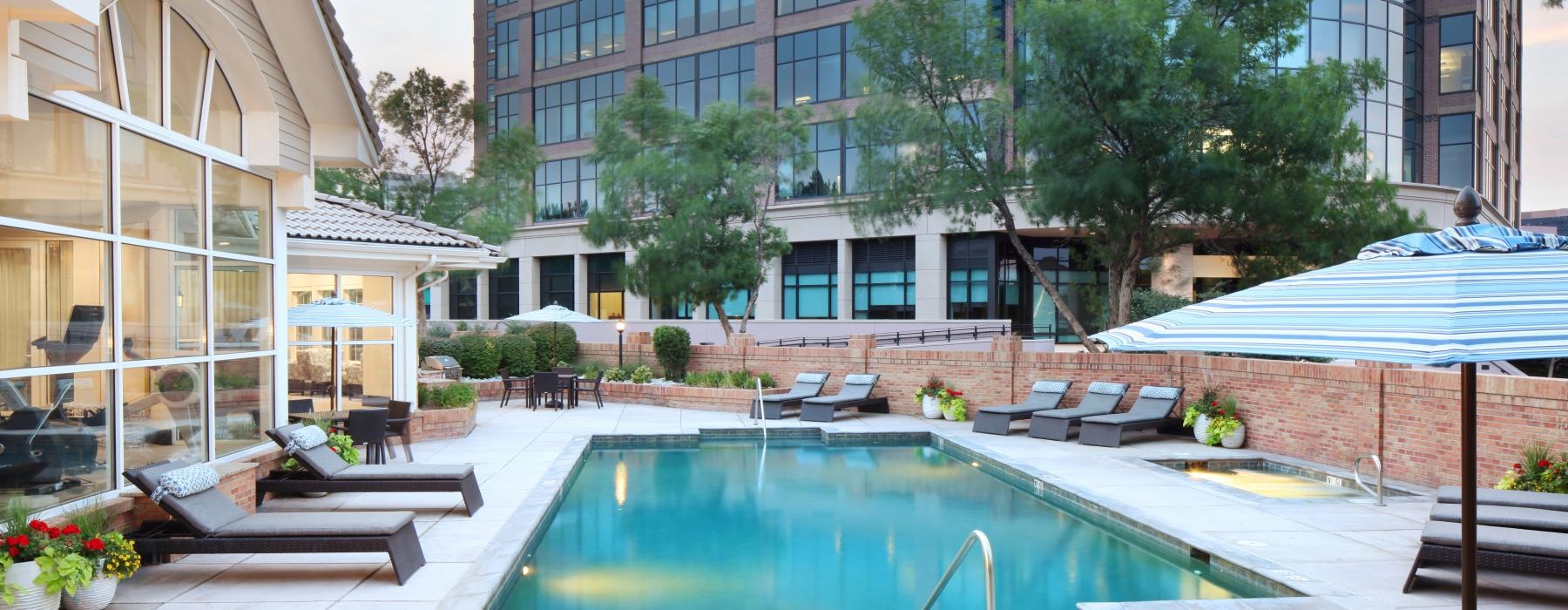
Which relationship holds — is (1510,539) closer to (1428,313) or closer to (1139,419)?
(1428,313)

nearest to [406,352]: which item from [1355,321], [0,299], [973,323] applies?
[0,299]

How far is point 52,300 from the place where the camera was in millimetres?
6699

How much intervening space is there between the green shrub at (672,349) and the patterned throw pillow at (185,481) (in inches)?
638

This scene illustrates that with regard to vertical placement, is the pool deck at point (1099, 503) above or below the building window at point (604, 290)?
below

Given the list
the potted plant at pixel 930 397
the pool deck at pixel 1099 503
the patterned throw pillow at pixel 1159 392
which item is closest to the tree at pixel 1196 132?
the patterned throw pillow at pixel 1159 392

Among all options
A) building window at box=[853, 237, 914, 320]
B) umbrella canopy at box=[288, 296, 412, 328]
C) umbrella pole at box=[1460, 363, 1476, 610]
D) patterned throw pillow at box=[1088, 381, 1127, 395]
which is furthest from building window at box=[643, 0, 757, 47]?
umbrella pole at box=[1460, 363, 1476, 610]

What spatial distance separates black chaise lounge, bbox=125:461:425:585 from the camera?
6.91m

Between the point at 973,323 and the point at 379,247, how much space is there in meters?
25.1

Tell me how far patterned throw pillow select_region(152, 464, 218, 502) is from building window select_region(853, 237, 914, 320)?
1234 inches

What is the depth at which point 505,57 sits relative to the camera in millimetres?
49969

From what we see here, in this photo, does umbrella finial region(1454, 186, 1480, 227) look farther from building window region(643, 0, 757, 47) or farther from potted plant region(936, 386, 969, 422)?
building window region(643, 0, 757, 47)

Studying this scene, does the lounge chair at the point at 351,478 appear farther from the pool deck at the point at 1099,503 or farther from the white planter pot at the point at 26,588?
the white planter pot at the point at 26,588

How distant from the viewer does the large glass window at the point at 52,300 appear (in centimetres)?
631

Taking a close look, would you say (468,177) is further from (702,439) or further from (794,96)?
(702,439)
